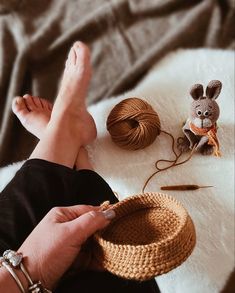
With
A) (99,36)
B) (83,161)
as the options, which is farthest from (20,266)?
(99,36)

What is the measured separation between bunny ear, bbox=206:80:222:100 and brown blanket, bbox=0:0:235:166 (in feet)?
0.91

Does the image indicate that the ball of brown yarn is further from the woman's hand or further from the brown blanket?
the woman's hand

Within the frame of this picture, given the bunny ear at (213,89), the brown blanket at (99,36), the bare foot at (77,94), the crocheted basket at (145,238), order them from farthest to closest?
the brown blanket at (99,36), the bare foot at (77,94), the bunny ear at (213,89), the crocheted basket at (145,238)

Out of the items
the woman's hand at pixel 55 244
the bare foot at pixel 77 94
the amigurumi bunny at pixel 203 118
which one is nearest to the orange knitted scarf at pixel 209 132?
the amigurumi bunny at pixel 203 118

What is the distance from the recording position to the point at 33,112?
1.06 metres

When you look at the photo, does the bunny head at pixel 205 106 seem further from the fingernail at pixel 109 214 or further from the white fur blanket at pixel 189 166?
the fingernail at pixel 109 214

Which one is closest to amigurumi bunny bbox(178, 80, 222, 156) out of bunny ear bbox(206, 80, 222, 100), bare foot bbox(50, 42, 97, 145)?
bunny ear bbox(206, 80, 222, 100)

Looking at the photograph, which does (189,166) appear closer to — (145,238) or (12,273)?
(145,238)

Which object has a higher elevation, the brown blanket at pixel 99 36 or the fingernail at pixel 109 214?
the brown blanket at pixel 99 36

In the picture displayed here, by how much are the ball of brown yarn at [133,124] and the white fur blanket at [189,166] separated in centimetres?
3

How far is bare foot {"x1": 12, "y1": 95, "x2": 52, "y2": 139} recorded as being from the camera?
104cm

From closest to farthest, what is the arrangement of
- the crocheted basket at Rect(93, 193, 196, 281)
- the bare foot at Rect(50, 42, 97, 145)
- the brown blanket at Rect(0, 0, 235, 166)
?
1. the crocheted basket at Rect(93, 193, 196, 281)
2. the bare foot at Rect(50, 42, 97, 145)
3. the brown blanket at Rect(0, 0, 235, 166)

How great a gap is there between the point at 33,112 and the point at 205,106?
0.39 meters

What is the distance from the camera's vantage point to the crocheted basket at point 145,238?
656 millimetres
